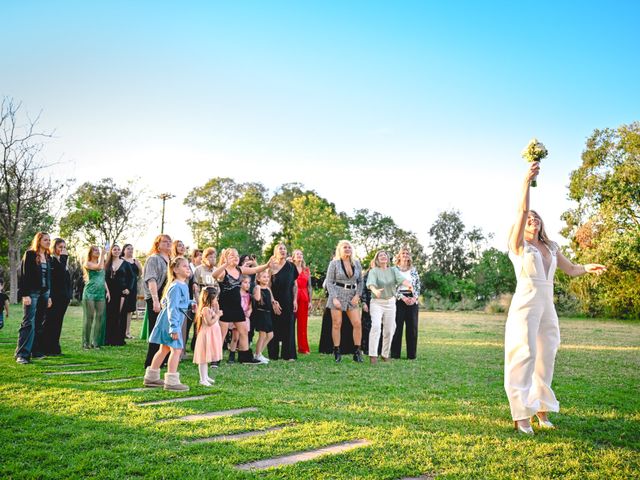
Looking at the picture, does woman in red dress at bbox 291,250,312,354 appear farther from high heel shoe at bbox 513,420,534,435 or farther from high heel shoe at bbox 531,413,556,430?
high heel shoe at bbox 513,420,534,435

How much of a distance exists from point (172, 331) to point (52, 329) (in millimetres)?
4212

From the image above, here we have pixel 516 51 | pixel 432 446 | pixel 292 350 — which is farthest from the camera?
pixel 516 51

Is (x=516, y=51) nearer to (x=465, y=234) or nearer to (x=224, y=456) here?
(x=224, y=456)

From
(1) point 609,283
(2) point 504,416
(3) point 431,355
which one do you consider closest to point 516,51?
(3) point 431,355

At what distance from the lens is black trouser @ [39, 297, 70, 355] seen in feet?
30.8

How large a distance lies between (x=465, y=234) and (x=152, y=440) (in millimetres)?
71669

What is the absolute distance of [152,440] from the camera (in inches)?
166

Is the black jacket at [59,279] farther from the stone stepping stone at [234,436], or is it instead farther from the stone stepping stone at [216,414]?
the stone stepping stone at [234,436]

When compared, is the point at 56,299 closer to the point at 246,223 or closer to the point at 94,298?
the point at 94,298

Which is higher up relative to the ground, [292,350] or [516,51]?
[516,51]

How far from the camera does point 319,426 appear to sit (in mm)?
4715

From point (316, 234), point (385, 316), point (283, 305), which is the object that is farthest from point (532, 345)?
point (316, 234)

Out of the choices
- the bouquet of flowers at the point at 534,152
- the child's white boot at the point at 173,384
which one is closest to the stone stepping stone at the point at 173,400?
the child's white boot at the point at 173,384

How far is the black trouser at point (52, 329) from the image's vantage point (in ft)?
30.8
